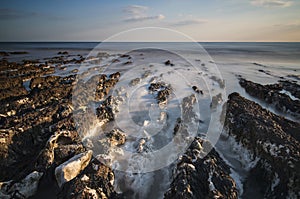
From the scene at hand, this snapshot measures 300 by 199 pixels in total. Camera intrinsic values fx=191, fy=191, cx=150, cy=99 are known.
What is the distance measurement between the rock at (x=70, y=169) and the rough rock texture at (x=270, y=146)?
3627 millimetres

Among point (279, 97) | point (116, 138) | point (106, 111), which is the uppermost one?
point (279, 97)

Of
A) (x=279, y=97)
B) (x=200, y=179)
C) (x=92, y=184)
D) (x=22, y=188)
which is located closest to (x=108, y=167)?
(x=92, y=184)

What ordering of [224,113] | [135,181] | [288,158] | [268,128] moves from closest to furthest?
1. [288,158]
2. [135,181]
3. [268,128]
4. [224,113]

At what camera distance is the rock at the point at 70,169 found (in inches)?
149

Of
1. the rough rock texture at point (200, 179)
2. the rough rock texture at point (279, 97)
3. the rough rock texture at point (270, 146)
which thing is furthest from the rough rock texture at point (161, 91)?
the rough rock texture at point (279, 97)

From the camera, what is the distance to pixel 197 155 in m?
4.46

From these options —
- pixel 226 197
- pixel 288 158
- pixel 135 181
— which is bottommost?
pixel 135 181

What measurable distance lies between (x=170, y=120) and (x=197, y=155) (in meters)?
2.53

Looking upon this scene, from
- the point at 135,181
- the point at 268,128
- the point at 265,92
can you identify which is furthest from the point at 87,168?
the point at 265,92

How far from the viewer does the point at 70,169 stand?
3877 mm

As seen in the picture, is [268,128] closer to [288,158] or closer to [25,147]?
[288,158]

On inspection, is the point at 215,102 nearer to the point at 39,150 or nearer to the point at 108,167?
the point at 108,167

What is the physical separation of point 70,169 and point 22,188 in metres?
0.98

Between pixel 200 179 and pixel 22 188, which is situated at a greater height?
pixel 200 179
